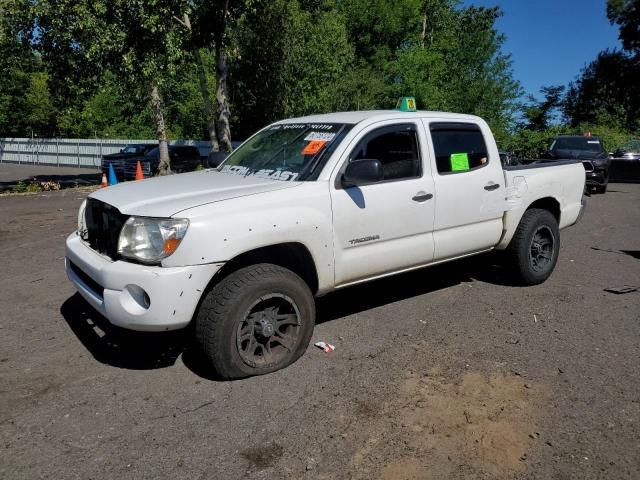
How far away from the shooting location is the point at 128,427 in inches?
122

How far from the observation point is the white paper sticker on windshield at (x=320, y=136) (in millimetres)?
4258

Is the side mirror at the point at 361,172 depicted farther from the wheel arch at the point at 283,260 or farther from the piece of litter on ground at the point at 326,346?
the piece of litter on ground at the point at 326,346

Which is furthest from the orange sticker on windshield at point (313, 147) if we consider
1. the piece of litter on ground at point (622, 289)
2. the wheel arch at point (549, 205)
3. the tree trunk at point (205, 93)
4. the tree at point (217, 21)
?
the tree trunk at point (205, 93)

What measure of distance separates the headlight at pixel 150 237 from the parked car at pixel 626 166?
60.3 ft

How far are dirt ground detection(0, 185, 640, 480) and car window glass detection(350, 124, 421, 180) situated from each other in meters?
1.34


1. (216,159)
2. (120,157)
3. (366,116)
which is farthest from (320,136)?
(120,157)

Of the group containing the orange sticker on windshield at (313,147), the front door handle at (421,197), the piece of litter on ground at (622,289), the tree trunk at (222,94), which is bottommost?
the piece of litter on ground at (622,289)

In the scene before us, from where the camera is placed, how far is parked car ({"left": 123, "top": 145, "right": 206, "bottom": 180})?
69.1 ft

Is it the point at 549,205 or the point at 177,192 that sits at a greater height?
the point at 177,192

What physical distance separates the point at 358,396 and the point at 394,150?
207 cm

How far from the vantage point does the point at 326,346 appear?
423cm

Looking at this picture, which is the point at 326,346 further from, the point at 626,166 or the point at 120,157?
the point at 120,157

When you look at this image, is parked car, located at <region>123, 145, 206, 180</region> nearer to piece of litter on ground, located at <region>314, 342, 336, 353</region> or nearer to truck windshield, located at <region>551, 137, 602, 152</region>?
truck windshield, located at <region>551, 137, 602, 152</region>

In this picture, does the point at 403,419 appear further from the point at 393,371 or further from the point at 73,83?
the point at 73,83
